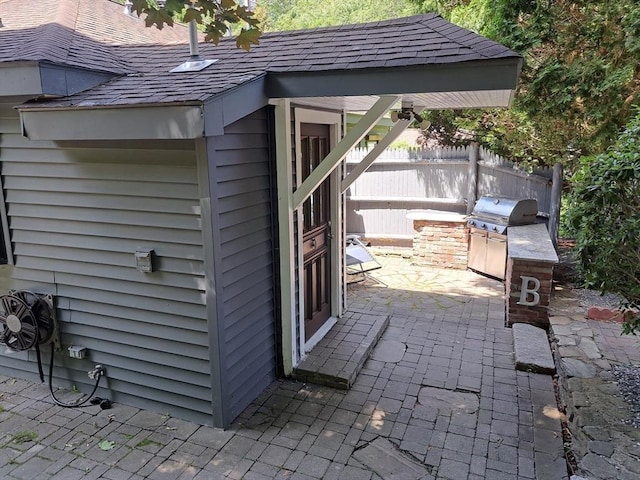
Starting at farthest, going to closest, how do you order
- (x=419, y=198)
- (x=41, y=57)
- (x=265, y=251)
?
(x=419, y=198)
(x=265, y=251)
(x=41, y=57)


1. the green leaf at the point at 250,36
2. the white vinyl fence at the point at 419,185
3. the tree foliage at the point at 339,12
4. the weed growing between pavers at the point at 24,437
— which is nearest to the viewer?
the green leaf at the point at 250,36

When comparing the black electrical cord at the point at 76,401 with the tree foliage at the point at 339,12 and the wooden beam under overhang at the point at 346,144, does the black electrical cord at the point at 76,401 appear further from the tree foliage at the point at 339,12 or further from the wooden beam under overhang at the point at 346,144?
the tree foliage at the point at 339,12

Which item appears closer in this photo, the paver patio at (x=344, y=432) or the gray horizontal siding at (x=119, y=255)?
the paver patio at (x=344, y=432)

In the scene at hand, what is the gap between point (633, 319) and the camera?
3.43 meters

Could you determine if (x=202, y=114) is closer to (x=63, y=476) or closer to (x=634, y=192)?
(x=63, y=476)

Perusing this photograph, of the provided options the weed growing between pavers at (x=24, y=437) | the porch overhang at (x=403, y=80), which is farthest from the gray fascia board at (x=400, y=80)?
the weed growing between pavers at (x=24, y=437)

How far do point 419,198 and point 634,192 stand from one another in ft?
18.5

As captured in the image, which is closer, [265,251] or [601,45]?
[265,251]

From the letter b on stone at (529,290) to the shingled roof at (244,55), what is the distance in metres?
2.84

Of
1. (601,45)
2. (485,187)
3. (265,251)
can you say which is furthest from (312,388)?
(485,187)

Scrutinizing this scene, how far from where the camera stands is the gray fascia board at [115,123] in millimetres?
2887

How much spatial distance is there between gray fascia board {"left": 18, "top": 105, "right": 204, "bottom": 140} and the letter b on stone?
386 centimetres

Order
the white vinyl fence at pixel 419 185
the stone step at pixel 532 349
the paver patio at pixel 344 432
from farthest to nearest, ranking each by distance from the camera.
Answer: the white vinyl fence at pixel 419 185 < the stone step at pixel 532 349 < the paver patio at pixel 344 432

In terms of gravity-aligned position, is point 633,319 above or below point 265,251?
below
